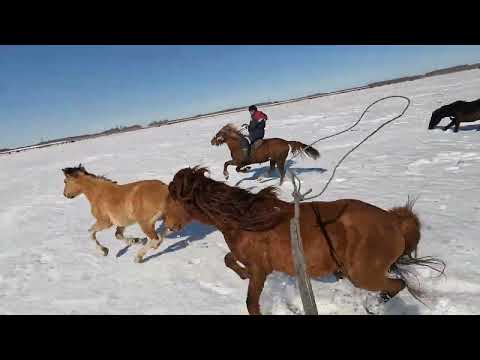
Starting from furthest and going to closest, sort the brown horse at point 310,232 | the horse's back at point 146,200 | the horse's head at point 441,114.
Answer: the horse's head at point 441,114 → the horse's back at point 146,200 → the brown horse at point 310,232

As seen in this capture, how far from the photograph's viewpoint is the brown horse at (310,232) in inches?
115

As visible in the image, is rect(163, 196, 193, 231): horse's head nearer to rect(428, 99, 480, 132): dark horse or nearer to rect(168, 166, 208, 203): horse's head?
rect(168, 166, 208, 203): horse's head

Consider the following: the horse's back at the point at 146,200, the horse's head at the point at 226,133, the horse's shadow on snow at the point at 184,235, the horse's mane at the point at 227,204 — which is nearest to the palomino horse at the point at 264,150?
the horse's head at the point at 226,133

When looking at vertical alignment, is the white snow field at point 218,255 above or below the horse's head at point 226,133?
below

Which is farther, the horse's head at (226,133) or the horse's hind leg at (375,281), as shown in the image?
the horse's head at (226,133)

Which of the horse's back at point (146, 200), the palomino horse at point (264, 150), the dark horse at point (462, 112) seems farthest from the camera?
the dark horse at point (462, 112)

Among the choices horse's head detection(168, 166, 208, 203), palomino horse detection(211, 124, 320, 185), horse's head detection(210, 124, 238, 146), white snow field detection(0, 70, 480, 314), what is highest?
horse's head detection(210, 124, 238, 146)

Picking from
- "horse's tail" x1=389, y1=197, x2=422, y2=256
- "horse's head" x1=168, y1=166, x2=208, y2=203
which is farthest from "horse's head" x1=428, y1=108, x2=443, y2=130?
"horse's head" x1=168, y1=166, x2=208, y2=203

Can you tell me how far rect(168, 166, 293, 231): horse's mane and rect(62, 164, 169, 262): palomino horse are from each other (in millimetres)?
1942

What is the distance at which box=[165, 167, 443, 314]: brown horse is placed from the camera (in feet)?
9.60

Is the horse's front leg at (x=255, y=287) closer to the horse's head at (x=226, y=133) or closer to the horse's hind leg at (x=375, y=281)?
the horse's hind leg at (x=375, y=281)

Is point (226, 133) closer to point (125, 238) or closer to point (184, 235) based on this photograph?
point (184, 235)

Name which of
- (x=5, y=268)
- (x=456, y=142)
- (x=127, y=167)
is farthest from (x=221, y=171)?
(x=456, y=142)
